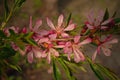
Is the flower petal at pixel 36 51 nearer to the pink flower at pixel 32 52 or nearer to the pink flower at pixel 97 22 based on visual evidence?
the pink flower at pixel 32 52

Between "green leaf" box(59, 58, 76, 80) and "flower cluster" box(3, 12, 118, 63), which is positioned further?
"green leaf" box(59, 58, 76, 80)

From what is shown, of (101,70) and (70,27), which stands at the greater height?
(70,27)

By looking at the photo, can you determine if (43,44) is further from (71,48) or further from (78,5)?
(78,5)

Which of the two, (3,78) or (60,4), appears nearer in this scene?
(3,78)

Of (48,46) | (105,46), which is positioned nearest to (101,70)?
(105,46)

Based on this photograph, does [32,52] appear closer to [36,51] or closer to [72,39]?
[36,51]

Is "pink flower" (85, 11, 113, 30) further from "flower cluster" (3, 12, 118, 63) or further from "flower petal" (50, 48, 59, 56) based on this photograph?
"flower petal" (50, 48, 59, 56)

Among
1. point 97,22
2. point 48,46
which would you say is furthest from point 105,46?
point 48,46

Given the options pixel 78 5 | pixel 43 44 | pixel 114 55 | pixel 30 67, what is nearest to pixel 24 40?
pixel 43 44

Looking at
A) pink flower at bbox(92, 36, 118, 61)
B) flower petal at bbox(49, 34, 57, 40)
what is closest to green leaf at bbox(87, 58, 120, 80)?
pink flower at bbox(92, 36, 118, 61)

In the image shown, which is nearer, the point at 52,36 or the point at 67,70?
the point at 52,36

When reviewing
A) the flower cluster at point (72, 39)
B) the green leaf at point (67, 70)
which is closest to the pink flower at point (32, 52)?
the flower cluster at point (72, 39)
